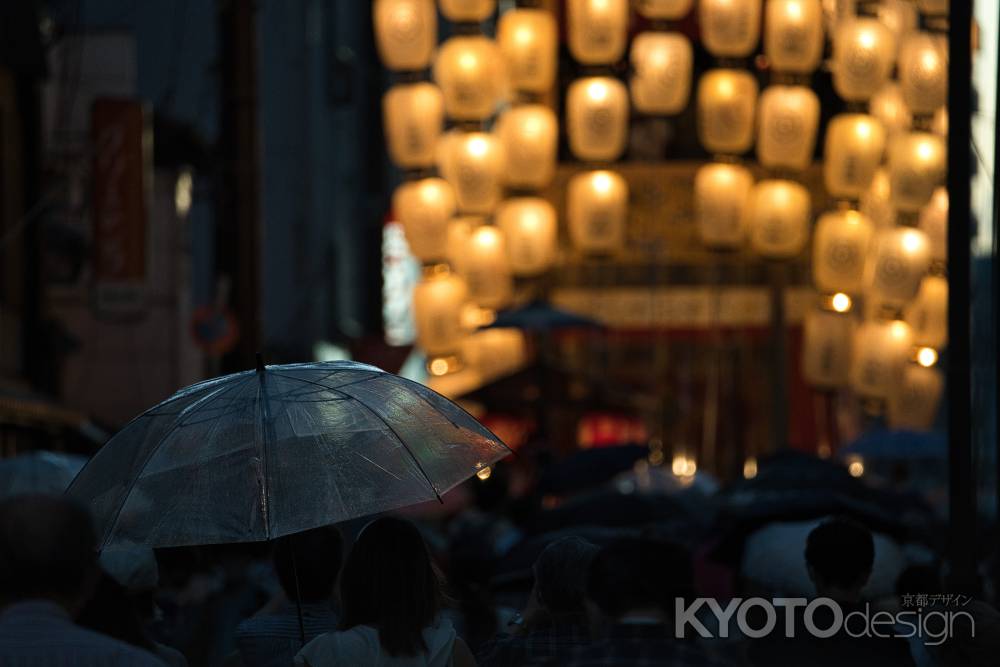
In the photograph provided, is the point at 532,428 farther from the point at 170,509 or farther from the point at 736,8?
the point at 170,509

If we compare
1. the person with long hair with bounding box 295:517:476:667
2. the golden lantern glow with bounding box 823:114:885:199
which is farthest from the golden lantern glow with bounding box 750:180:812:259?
the person with long hair with bounding box 295:517:476:667

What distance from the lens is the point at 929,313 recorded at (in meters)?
20.5

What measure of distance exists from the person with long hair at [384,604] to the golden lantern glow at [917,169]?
15918mm

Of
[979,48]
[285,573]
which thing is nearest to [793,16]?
[979,48]

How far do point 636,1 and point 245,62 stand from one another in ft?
22.1

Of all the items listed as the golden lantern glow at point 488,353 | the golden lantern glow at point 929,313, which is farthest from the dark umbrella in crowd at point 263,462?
the golden lantern glow at point 488,353

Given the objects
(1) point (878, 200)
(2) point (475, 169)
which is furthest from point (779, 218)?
(2) point (475, 169)

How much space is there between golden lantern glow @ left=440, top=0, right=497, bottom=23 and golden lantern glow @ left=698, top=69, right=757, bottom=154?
293cm

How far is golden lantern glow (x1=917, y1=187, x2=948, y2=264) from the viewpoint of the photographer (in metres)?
20.1

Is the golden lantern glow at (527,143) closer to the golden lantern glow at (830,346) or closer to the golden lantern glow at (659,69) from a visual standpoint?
the golden lantern glow at (659,69)

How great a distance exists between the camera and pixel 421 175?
22.4m

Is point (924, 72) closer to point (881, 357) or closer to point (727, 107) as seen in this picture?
point (727, 107)

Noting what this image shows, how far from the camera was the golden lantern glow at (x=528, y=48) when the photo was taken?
72.6 feet

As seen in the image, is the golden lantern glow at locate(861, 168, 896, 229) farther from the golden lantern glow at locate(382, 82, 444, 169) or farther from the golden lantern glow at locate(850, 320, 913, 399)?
the golden lantern glow at locate(382, 82, 444, 169)
